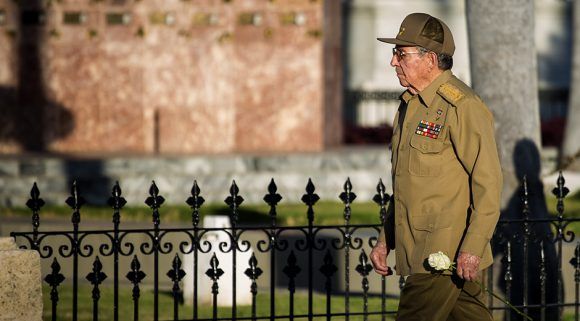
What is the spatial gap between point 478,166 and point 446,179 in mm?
191

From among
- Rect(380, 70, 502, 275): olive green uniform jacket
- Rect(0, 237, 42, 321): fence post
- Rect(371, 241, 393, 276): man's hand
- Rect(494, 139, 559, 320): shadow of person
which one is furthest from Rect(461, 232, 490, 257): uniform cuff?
Rect(494, 139, 559, 320): shadow of person

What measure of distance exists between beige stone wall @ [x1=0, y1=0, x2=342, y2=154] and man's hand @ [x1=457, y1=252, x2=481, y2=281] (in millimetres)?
13086

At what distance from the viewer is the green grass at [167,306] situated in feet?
38.9

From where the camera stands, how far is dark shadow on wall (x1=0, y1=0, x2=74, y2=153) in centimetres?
1992

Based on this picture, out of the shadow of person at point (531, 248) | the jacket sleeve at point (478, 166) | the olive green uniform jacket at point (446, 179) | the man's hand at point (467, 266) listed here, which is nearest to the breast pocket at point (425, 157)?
the olive green uniform jacket at point (446, 179)

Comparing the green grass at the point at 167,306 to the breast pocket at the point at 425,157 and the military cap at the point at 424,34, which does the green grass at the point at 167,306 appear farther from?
the military cap at the point at 424,34

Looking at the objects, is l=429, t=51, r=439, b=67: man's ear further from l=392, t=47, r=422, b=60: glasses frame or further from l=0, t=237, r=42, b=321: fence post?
l=0, t=237, r=42, b=321: fence post

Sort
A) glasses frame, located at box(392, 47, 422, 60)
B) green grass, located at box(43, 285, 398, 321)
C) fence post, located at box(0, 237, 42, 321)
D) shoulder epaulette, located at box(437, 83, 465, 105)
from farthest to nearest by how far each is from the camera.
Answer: green grass, located at box(43, 285, 398, 321), fence post, located at box(0, 237, 42, 321), glasses frame, located at box(392, 47, 422, 60), shoulder epaulette, located at box(437, 83, 465, 105)

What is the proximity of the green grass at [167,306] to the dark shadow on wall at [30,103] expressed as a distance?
712cm

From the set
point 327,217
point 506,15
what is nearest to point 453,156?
point 506,15

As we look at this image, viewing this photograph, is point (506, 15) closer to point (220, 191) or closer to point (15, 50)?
point (220, 191)

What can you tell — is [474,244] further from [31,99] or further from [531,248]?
[31,99]

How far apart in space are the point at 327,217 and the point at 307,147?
396cm

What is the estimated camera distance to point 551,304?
400 inches
